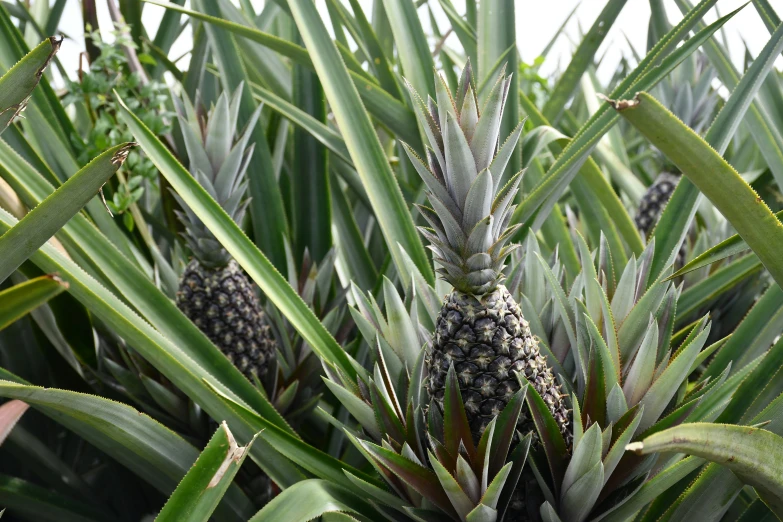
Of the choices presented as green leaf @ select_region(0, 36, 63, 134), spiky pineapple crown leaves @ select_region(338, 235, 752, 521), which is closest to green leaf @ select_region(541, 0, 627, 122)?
spiky pineapple crown leaves @ select_region(338, 235, 752, 521)

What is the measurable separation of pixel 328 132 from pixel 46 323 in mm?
448

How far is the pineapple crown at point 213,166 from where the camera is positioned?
31.4 inches

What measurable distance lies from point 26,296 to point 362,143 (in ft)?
1.49

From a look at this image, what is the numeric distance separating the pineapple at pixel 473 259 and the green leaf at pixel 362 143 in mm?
237

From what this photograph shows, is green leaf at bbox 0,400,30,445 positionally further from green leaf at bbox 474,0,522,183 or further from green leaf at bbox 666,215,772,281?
green leaf at bbox 474,0,522,183

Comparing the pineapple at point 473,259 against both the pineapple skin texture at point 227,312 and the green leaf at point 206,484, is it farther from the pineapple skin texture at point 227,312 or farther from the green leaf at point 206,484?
the pineapple skin texture at point 227,312

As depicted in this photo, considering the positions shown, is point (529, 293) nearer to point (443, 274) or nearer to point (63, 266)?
point (443, 274)

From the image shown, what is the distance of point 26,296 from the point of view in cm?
41

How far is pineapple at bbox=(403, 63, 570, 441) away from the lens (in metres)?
0.51

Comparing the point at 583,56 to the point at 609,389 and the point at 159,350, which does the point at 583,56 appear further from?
the point at 159,350

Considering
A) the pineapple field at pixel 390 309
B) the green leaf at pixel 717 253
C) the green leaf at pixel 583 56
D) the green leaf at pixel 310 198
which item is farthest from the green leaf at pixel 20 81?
the green leaf at pixel 583 56

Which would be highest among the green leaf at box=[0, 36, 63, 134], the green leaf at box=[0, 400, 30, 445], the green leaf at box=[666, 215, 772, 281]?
the green leaf at box=[0, 36, 63, 134]

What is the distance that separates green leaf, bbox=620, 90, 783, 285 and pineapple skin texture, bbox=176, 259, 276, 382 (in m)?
0.52

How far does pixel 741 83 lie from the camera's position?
0.66 metres
